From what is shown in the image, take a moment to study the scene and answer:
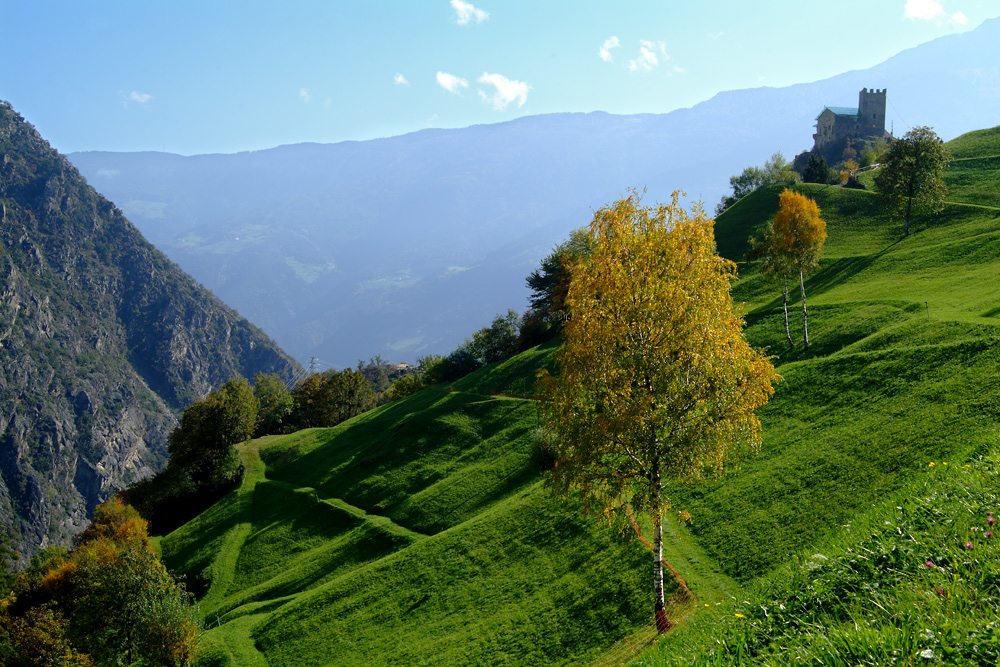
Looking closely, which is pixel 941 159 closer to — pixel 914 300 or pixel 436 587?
pixel 914 300

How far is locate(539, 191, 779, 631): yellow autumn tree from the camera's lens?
20938mm

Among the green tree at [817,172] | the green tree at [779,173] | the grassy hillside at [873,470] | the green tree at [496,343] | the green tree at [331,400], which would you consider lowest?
the green tree at [331,400]

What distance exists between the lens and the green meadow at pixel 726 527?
359 inches

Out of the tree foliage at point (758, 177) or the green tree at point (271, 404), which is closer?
the green tree at point (271, 404)

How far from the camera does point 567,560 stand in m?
31.6

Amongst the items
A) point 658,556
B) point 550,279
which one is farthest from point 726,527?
point 550,279

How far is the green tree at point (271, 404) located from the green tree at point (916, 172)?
103 meters

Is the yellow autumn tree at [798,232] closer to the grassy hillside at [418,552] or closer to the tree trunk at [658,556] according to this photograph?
the grassy hillside at [418,552]

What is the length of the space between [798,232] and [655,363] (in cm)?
3380

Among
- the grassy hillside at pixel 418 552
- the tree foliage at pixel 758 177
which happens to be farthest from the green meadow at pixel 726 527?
the tree foliage at pixel 758 177

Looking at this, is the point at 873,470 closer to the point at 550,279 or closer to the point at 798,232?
the point at 798,232

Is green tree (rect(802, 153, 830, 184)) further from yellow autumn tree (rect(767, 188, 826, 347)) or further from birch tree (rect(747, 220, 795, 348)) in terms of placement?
birch tree (rect(747, 220, 795, 348))

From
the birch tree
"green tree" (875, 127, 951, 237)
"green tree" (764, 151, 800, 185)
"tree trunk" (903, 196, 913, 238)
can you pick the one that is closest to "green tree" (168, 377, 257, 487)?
the birch tree

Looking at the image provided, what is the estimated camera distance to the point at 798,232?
155 feet
